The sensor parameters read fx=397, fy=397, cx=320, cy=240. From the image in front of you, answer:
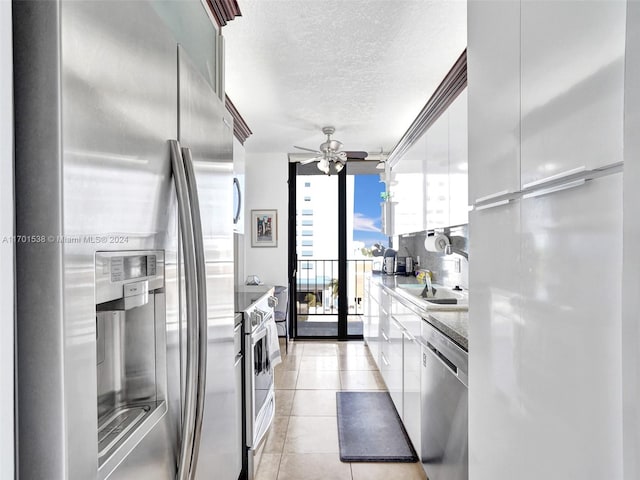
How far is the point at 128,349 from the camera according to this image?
832mm

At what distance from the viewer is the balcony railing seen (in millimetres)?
5695

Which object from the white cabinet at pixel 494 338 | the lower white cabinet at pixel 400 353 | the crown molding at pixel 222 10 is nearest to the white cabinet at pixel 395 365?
the lower white cabinet at pixel 400 353

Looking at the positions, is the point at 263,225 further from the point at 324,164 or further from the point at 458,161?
the point at 458,161

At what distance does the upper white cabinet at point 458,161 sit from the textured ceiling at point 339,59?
0.37 meters

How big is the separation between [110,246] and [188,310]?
0.29 meters

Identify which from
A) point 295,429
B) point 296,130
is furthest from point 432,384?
point 296,130

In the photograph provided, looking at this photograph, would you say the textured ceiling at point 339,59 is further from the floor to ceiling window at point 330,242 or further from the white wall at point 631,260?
the white wall at point 631,260

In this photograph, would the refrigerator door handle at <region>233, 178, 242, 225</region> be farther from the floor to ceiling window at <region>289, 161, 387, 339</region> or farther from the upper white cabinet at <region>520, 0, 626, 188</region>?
the floor to ceiling window at <region>289, 161, 387, 339</region>

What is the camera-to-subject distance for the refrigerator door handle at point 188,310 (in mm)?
880

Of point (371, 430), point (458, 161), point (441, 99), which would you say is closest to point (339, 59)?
point (441, 99)

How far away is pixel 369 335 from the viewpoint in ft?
15.4

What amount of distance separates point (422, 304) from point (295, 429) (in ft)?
4.38

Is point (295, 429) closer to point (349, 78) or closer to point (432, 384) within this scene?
point (432, 384)

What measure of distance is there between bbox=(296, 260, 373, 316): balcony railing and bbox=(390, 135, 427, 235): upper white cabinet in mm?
1206
